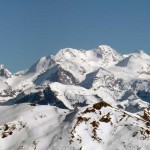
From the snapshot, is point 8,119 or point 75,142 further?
point 8,119

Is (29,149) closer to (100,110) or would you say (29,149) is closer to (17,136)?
(17,136)

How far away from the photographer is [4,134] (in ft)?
396

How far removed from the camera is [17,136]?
392ft

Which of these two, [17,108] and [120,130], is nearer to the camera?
[120,130]

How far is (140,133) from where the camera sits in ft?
374

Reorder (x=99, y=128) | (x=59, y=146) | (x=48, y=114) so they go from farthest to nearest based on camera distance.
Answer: (x=48, y=114), (x=99, y=128), (x=59, y=146)

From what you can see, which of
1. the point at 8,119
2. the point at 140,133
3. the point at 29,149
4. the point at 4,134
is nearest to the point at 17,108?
the point at 8,119

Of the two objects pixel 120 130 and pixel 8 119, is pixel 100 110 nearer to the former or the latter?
pixel 120 130

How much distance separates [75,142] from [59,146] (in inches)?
154

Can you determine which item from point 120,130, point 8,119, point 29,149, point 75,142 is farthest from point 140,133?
point 8,119

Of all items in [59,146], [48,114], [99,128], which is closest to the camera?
[59,146]

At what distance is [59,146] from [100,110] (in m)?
19.1

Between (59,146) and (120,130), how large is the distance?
15831mm

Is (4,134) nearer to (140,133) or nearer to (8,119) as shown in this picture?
(8,119)
